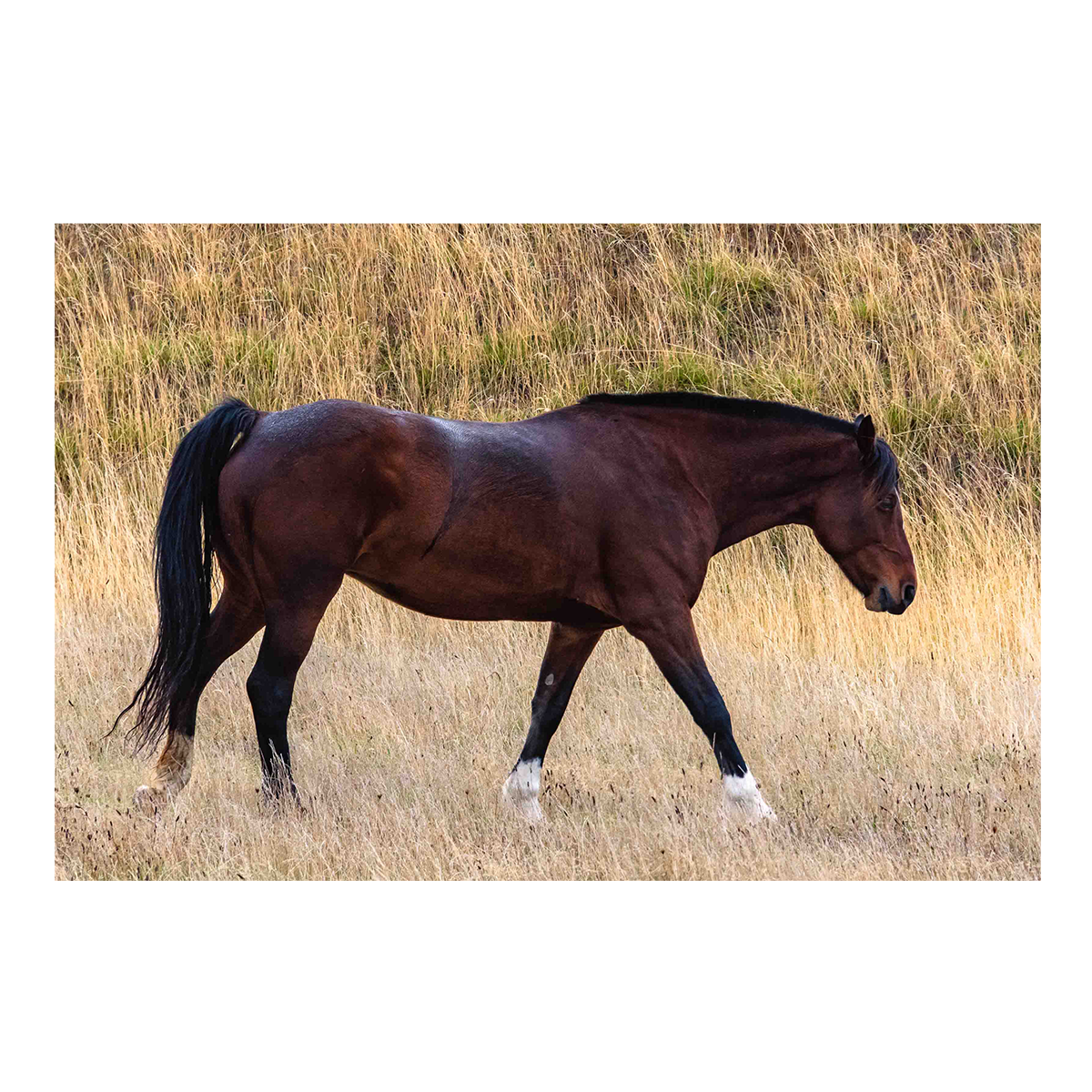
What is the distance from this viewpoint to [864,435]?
6125 mm

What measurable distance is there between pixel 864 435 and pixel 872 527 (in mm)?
484

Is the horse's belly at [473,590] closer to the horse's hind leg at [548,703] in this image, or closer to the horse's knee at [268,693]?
the horse's hind leg at [548,703]

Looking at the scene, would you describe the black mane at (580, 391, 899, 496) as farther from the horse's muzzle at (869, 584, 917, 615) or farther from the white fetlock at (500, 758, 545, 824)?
the white fetlock at (500, 758, 545, 824)

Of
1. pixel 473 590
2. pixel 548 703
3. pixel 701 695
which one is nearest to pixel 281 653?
pixel 473 590

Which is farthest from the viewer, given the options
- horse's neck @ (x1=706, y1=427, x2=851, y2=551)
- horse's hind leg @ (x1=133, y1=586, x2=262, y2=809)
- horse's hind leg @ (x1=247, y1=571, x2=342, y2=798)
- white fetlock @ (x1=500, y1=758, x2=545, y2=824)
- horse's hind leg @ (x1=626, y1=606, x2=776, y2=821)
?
horse's neck @ (x1=706, y1=427, x2=851, y2=551)

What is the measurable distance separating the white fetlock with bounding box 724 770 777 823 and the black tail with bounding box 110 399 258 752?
2643 millimetres

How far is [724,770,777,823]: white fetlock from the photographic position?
A: 222 inches

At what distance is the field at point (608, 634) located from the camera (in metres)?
5.61

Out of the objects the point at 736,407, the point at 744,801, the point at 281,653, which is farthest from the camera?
A: the point at 736,407

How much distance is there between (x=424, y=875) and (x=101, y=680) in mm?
3412

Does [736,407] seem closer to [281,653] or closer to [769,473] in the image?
[769,473]

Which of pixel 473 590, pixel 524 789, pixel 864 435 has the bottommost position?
pixel 524 789

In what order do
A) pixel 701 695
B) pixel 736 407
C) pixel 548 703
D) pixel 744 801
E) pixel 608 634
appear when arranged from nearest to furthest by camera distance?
pixel 744 801 → pixel 701 695 → pixel 548 703 → pixel 736 407 → pixel 608 634

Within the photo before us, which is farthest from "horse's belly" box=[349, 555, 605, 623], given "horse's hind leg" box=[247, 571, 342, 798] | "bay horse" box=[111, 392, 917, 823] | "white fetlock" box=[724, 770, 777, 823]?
"white fetlock" box=[724, 770, 777, 823]
